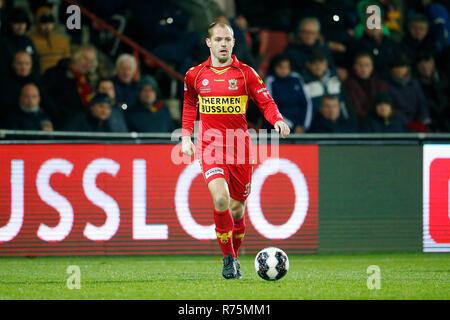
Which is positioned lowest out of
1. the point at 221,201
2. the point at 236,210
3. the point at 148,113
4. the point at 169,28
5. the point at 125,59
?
the point at 236,210

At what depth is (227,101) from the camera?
7805 millimetres

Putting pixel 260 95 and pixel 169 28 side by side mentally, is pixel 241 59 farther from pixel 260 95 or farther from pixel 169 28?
pixel 260 95

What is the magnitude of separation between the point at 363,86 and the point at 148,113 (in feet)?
10.6

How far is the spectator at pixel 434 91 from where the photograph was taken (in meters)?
13.0

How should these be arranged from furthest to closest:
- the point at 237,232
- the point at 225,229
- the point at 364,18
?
the point at 364,18 → the point at 237,232 → the point at 225,229

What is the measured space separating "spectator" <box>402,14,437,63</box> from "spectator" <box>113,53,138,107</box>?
4.51 metres

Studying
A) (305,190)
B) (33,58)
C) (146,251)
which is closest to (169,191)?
(146,251)

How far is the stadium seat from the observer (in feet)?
43.2

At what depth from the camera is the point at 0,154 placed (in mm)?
10359

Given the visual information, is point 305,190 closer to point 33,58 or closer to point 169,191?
point 169,191

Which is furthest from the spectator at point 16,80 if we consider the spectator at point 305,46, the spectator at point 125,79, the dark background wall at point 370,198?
the dark background wall at point 370,198

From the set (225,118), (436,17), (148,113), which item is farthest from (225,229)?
(436,17)

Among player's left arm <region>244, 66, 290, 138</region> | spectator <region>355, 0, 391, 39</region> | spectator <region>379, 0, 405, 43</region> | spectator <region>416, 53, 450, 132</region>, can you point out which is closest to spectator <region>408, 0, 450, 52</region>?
spectator <region>379, 0, 405, 43</region>

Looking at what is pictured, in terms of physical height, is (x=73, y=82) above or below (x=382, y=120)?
above
